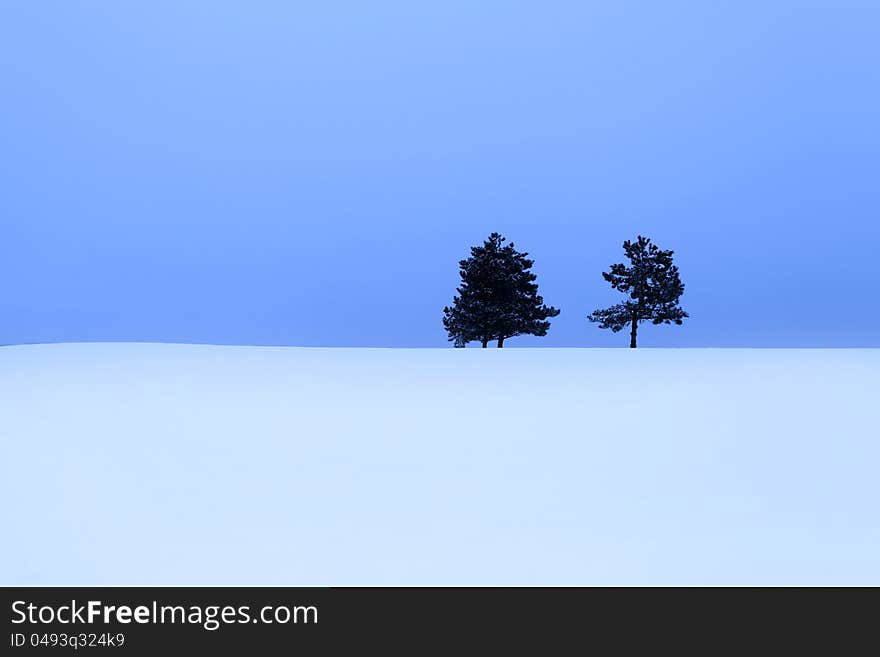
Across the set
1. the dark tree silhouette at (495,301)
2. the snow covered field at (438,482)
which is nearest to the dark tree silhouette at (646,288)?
the dark tree silhouette at (495,301)

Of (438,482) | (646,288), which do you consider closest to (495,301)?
(646,288)

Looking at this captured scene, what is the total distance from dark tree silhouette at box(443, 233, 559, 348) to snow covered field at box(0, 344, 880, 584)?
2365 centimetres

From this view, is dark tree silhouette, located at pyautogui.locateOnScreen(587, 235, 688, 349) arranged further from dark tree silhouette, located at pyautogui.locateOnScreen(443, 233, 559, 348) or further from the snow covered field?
the snow covered field

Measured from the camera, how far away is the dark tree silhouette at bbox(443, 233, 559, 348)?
36.4m

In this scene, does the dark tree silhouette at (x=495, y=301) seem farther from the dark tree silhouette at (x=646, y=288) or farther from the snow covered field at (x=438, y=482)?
the snow covered field at (x=438, y=482)

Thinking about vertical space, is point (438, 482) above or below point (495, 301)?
below

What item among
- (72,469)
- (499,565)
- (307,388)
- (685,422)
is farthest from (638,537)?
(307,388)

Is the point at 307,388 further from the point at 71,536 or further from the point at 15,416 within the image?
the point at 71,536

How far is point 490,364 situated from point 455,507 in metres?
9.68

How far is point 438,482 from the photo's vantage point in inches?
283

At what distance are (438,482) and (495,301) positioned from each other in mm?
29824

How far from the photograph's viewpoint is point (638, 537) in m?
5.86

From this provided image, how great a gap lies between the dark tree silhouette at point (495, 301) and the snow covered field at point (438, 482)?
23.7m

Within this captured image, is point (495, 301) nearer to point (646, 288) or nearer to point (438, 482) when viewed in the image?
point (646, 288)
